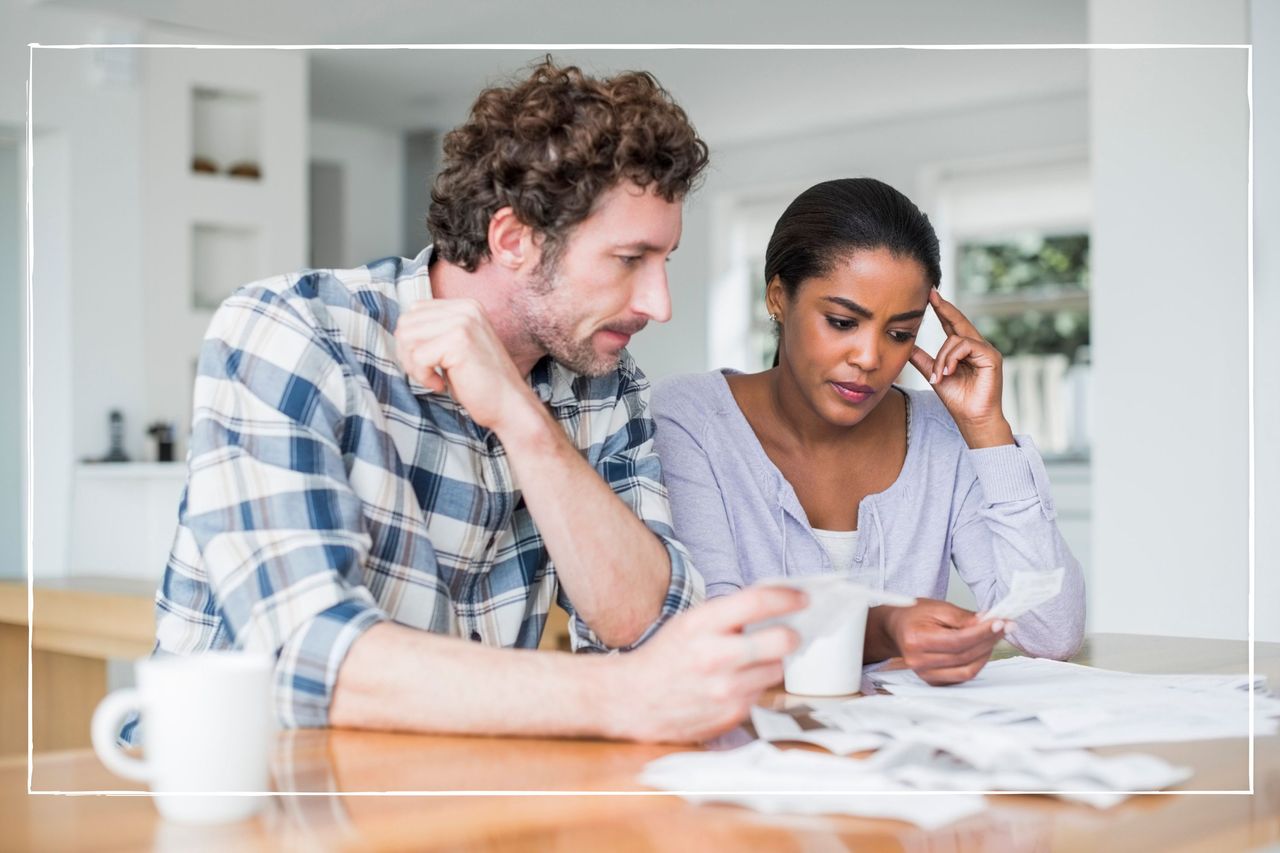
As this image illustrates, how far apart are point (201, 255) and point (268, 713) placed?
10.9ft

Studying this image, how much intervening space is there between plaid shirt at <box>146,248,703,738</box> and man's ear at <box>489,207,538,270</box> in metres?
0.08

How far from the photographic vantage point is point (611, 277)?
976mm

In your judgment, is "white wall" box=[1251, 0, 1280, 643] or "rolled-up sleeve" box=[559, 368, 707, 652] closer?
"rolled-up sleeve" box=[559, 368, 707, 652]

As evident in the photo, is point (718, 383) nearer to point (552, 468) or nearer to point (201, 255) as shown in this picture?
point (552, 468)

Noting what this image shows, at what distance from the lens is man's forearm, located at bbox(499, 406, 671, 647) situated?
95cm

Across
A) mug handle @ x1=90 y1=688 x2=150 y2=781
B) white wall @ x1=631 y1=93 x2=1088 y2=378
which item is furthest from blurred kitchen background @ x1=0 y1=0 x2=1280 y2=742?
mug handle @ x1=90 y1=688 x2=150 y2=781

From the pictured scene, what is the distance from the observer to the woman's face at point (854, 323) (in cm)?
97

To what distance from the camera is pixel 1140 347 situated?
1.76 m

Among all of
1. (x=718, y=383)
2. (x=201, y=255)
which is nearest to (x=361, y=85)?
(x=718, y=383)

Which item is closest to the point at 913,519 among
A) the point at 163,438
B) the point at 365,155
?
the point at 365,155

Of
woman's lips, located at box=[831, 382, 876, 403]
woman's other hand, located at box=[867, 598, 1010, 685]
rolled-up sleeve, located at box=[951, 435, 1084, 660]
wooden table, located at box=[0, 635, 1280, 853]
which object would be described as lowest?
wooden table, located at box=[0, 635, 1280, 853]

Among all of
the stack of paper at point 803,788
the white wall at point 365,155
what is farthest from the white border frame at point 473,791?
the white wall at point 365,155

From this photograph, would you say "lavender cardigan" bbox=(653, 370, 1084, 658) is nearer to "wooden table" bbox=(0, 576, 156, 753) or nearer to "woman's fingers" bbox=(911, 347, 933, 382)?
"woman's fingers" bbox=(911, 347, 933, 382)

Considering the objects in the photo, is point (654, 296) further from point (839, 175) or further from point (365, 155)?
point (365, 155)
